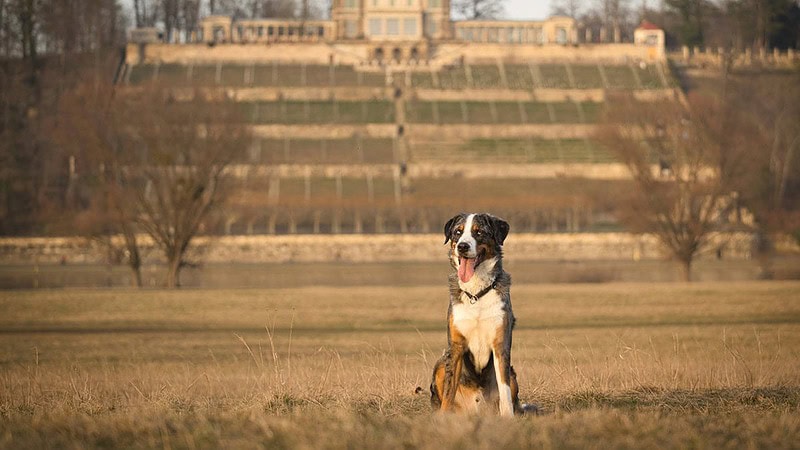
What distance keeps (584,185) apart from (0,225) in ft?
101

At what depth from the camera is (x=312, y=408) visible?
34.3ft

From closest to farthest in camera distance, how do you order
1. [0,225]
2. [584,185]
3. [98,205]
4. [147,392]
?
[147,392]
[98,205]
[0,225]
[584,185]

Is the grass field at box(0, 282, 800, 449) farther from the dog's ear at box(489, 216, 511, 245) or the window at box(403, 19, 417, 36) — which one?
the window at box(403, 19, 417, 36)

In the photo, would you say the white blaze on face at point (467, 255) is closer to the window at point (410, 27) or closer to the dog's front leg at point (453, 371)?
the dog's front leg at point (453, 371)

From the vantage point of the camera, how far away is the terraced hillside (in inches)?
2788

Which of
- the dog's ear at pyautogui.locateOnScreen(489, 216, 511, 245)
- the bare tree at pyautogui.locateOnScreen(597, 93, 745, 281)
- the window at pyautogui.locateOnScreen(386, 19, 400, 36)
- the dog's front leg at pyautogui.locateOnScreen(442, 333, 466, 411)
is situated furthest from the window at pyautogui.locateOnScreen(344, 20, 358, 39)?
the dog's front leg at pyautogui.locateOnScreen(442, 333, 466, 411)

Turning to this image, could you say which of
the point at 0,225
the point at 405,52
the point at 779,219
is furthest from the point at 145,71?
the point at 779,219

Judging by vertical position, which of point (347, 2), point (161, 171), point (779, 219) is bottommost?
point (779, 219)

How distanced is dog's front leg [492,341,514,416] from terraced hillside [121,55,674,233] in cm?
5360

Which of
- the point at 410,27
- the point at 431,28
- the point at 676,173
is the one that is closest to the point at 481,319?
the point at 676,173

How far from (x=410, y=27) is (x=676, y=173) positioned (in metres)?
56.4

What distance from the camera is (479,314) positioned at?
9.77 meters

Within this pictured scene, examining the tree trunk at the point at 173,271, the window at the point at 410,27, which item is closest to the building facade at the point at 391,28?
the window at the point at 410,27

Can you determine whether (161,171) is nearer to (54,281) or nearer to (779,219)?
(54,281)
